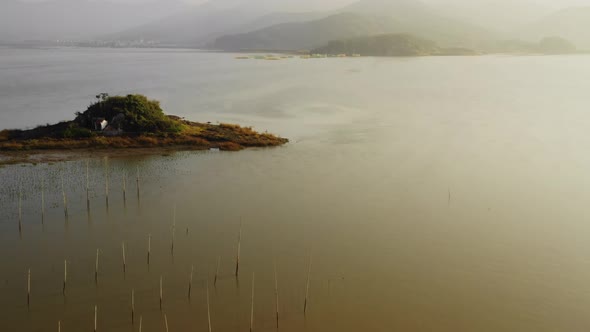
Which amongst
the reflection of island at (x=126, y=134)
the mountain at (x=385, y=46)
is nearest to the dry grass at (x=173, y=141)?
the reflection of island at (x=126, y=134)

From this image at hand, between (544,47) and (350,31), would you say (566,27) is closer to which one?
(544,47)

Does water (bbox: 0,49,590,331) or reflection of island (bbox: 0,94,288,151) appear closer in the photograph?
water (bbox: 0,49,590,331)

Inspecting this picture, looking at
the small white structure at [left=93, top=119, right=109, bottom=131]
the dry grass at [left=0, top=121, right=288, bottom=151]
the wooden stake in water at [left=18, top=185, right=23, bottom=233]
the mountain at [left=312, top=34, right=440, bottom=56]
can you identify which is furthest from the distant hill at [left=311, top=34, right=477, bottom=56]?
the wooden stake in water at [left=18, top=185, right=23, bottom=233]

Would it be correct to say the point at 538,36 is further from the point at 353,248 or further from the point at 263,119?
the point at 353,248

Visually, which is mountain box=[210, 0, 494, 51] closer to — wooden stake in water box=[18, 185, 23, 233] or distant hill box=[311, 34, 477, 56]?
distant hill box=[311, 34, 477, 56]

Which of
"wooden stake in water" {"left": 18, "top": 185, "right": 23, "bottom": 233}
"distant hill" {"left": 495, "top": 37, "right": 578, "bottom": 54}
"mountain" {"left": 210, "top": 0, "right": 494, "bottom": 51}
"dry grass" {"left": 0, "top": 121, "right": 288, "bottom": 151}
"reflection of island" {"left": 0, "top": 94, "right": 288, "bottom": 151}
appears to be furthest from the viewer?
"mountain" {"left": 210, "top": 0, "right": 494, "bottom": 51}

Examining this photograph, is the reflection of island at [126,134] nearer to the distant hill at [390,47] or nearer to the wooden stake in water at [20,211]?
the wooden stake in water at [20,211]
